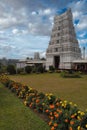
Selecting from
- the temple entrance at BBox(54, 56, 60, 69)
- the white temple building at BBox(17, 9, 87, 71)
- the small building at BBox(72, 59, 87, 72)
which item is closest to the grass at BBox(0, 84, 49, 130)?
the white temple building at BBox(17, 9, 87, 71)

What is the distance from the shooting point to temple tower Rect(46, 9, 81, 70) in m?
Result: 32.2

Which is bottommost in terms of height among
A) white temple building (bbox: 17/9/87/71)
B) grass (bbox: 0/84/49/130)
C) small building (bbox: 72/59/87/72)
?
grass (bbox: 0/84/49/130)

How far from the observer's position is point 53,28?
Answer: 117ft

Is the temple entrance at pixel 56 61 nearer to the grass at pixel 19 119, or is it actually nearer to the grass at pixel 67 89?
the grass at pixel 67 89

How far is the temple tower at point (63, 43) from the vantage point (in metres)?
32.2

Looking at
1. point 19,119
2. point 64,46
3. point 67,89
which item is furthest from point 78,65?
point 19,119

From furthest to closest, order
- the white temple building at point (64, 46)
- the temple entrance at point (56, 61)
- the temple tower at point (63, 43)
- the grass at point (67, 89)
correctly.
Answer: the temple entrance at point (56, 61) < the temple tower at point (63, 43) < the white temple building at point (64, 46) < the grass at point (67, 89)

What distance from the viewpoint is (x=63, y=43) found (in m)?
33.1

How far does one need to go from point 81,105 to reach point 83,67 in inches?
1040

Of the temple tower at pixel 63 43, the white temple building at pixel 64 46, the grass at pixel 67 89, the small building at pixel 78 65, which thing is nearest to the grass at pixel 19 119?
the grass at pixel 67 89

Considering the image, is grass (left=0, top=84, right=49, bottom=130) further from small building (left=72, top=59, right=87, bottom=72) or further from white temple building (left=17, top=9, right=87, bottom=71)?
small building (left=72, top=59, right=87, bottom=72)

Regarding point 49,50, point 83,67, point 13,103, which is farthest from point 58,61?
point 13,103

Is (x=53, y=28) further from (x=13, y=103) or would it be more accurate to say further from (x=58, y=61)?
(x=13, y=103)

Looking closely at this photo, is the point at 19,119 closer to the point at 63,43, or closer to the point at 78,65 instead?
the point at 78,65
